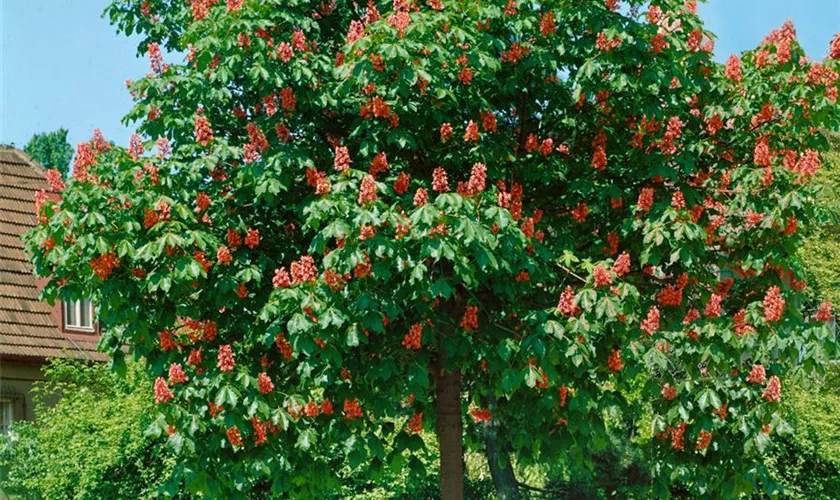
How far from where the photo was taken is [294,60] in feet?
44.8

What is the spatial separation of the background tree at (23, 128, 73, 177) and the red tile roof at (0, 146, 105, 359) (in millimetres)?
28334

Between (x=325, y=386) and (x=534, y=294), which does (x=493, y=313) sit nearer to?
(x=534, y=294)

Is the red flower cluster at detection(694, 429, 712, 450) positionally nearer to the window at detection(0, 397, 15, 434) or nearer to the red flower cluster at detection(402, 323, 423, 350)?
the red flower cluster at detection(402, 323, 423, 350)

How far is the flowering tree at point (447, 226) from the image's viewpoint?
12938mm

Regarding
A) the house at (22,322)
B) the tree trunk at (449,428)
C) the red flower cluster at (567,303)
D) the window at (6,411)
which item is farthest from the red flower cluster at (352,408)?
the window at (6,411)

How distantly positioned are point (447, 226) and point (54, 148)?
5448cm

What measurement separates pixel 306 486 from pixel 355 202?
326cm

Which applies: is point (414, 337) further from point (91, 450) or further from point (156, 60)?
point (91, 450)

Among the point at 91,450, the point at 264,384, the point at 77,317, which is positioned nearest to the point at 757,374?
the point at 264,384

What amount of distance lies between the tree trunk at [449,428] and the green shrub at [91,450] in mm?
6498

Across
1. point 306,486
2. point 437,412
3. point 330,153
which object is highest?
point 330,153

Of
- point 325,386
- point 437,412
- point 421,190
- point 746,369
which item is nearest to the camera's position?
point 421,190

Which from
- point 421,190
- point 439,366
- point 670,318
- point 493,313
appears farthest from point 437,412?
point 421,190

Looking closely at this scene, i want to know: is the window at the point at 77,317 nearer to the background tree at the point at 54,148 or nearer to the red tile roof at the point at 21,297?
the red tile roof at the point at 21,297
